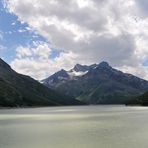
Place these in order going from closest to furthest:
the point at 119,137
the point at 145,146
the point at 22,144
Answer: the point at 145,146, the point at 22,144, the point at 119,137

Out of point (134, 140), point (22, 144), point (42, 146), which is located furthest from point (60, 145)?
point (134, 140)

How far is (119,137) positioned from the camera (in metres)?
78.3

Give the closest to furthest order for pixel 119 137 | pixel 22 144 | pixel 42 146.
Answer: pixel 42 146 < pixel 22 144 < pixel 119 137

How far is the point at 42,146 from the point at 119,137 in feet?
65.7

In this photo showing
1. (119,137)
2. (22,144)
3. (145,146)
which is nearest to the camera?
(145,146)

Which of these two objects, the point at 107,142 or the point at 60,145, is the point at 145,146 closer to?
the point at 107,142

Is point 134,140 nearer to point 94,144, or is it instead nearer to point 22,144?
point 94,144

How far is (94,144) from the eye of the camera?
68438 millimetres

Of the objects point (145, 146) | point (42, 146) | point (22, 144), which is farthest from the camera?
point (22, 144)

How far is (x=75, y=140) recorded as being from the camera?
7606 cm

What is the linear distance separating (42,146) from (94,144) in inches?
417

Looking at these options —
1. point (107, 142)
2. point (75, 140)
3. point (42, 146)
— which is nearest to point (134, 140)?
point (107, 142)

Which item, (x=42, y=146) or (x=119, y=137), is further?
(x=119, y=137)

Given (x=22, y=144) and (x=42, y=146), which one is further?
(x=22, y=144)
